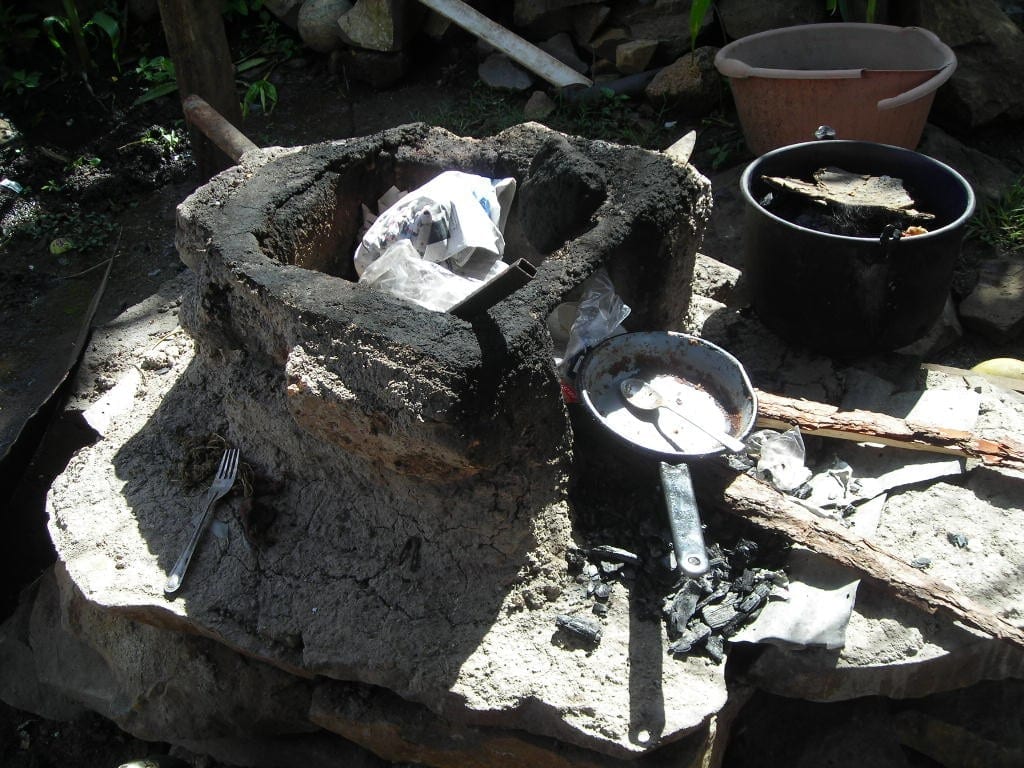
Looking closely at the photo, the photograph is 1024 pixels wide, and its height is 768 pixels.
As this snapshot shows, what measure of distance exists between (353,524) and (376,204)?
1.08 m

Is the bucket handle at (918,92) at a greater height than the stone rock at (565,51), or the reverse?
the bucket handle at (918,92)

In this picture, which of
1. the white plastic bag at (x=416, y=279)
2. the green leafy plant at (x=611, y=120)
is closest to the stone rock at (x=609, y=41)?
the green leafy plant at (x=611, y=120)

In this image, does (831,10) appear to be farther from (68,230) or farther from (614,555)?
(68,230)

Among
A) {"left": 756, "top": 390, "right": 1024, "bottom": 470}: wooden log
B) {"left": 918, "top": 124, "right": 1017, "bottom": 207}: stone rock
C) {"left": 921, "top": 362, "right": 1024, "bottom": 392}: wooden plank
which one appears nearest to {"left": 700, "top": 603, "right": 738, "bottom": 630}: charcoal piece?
{"left": 756, "top": 390, "right": 1024, "bottom": 470}: wooden log

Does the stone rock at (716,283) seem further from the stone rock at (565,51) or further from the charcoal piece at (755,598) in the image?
the stone rock at (565,51)

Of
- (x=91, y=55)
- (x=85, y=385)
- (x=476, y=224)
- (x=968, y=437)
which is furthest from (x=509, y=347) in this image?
(x=91, y=55)

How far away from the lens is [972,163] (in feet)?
14.1

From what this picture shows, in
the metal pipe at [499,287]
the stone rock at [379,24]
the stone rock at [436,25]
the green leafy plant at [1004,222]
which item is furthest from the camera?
the stone rock at [436,25]

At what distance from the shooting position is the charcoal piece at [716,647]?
2205 mm

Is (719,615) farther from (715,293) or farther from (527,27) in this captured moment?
(527,27)

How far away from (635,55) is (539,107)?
587 mm

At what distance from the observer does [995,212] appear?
13.3 feet

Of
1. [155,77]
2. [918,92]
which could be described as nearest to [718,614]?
[918,92]

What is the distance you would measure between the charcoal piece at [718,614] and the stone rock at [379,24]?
13.8 feet
